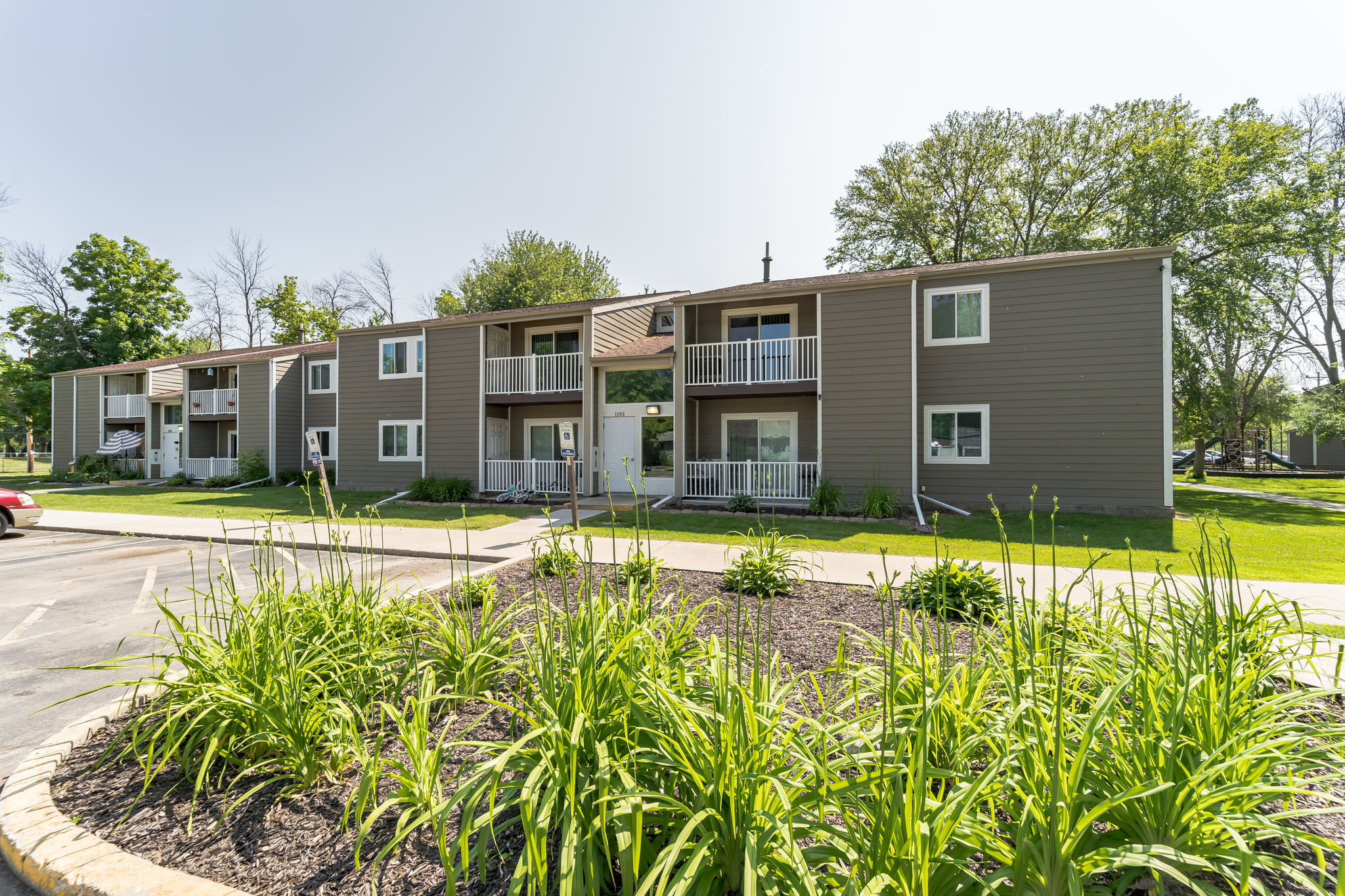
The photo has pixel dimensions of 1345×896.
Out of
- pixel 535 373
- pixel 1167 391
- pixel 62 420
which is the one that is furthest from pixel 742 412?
pixel 62 420

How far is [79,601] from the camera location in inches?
232

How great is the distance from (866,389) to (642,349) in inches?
262

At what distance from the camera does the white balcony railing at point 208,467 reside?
22312 mm

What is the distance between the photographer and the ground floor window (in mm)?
17641

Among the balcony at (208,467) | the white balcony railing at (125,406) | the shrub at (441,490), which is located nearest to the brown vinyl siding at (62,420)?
the white balcony railing at (125,406)

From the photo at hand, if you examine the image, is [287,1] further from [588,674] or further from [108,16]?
[588,674]

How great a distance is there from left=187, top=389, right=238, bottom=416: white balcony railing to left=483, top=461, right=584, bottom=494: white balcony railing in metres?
14.5

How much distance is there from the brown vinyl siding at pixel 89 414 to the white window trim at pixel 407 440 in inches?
764

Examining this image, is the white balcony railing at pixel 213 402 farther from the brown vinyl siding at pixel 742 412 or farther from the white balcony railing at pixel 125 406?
the brown vinyl siding at pixel 742 412

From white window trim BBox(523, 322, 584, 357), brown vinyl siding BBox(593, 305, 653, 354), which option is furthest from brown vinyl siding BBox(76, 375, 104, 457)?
brown vinyl siding BBox(593, 305, 653, 354)

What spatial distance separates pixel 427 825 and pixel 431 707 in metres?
0.83

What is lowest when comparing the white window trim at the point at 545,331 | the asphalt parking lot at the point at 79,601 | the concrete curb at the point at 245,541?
the asphalt parking lot at the point at 79,601

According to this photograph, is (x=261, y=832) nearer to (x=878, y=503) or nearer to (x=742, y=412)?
(x=878, y=503)

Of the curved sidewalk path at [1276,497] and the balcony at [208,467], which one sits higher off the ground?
the balcony at [208,467]
